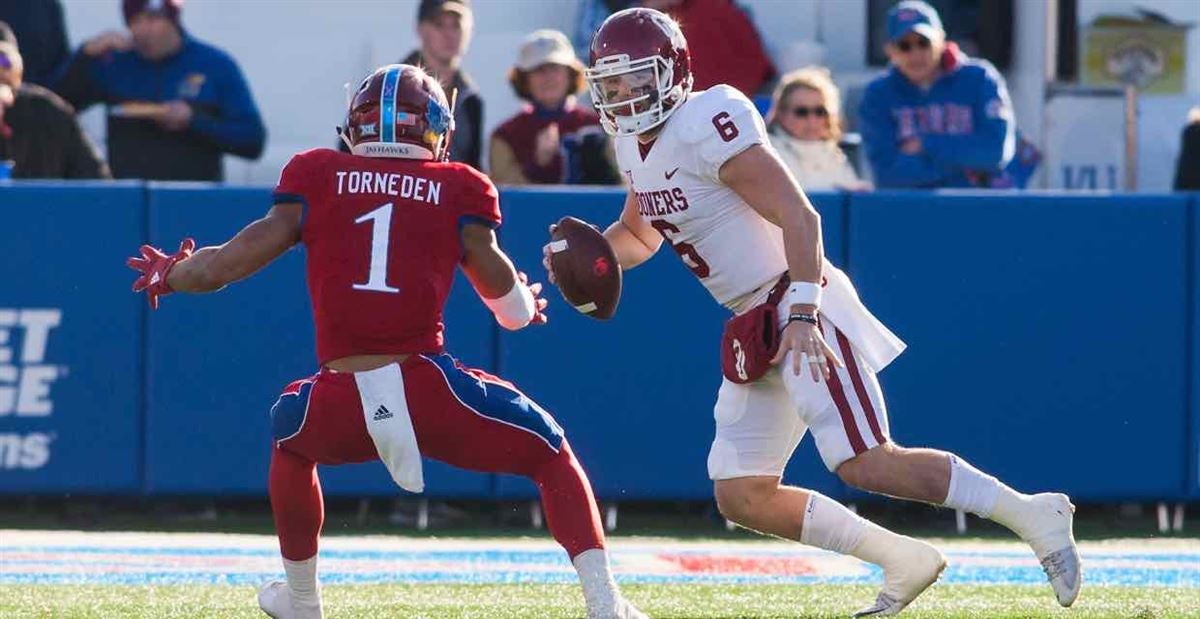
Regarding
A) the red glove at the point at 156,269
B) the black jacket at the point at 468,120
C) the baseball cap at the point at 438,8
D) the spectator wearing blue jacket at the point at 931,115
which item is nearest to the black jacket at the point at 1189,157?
the spectator wearing blue jacket at the point at 931,115

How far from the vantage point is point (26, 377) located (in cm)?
752

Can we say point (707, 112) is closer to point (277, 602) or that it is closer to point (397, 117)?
point (397, 117)

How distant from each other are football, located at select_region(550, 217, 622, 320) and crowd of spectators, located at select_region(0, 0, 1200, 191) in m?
2.74

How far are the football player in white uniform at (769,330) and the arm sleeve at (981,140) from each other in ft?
10.8

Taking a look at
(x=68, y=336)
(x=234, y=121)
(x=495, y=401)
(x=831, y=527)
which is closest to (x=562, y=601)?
(x=831, y=527)

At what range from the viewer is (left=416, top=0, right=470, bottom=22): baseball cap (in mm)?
8500

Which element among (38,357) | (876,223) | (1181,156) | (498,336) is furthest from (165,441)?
(1181,156)

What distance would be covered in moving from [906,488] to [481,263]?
1124 millimetres

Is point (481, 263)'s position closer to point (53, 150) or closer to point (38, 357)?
point (38, 357)

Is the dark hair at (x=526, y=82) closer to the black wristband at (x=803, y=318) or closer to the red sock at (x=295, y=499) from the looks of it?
the black wristband at (x=803, y=318)

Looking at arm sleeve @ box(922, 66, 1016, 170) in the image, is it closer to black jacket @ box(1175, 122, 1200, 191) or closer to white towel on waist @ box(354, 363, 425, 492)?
black jacket @ box(1175, 122, 1200, 191)

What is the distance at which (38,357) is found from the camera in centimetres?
754

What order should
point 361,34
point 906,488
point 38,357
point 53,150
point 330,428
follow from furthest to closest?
point 361,34 → point 53,150 → point 38,357 → point 906,488 → point 330,428

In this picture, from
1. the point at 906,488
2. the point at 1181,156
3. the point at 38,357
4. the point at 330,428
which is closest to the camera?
the point at 330,428
